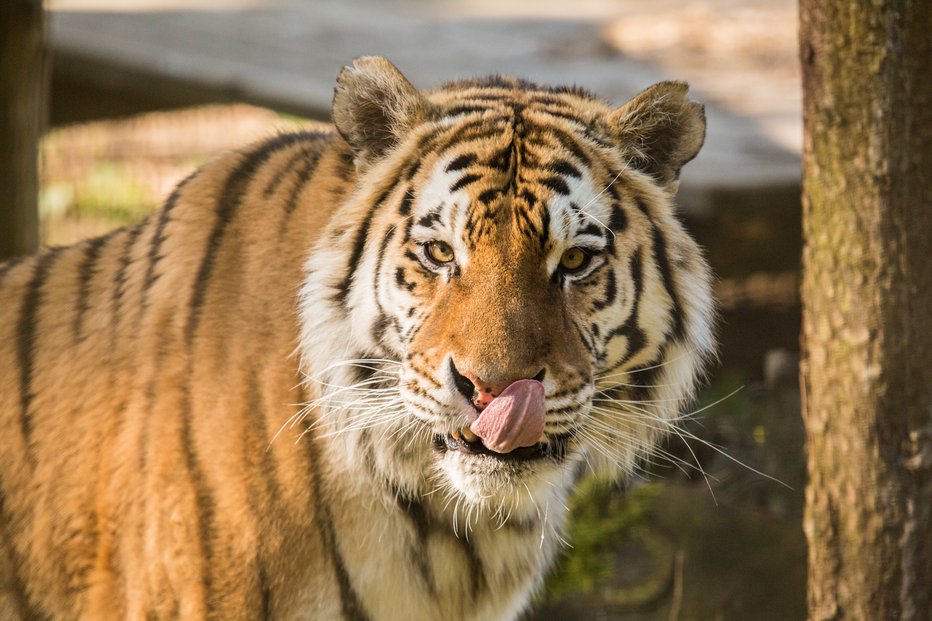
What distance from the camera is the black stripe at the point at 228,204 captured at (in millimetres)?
2455

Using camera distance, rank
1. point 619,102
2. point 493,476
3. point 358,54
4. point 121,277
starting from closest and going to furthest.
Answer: point 493,476, point 121,277, point 619,102, point 358,54

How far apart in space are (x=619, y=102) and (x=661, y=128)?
116 inches

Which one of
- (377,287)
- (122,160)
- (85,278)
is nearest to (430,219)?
(377,287)

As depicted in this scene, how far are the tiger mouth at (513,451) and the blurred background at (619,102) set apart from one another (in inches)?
11.4

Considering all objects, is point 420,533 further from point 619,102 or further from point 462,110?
point 619,102

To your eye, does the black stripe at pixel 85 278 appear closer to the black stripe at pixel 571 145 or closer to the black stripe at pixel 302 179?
the black stripe at pixel 302 179

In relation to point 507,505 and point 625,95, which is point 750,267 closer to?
point 625,95

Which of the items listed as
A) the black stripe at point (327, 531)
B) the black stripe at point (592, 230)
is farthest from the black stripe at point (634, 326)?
the black stripe at point (327, 531)

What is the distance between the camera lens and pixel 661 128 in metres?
2.45

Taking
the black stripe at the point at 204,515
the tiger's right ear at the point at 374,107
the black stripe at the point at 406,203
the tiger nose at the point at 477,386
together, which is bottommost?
the black stripe at the point at 204,515

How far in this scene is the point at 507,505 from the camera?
246 cm

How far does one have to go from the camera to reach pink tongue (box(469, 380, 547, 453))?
2.06m

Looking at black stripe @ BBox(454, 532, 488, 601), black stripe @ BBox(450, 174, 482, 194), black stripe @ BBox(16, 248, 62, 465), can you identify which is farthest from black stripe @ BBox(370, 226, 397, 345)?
black stripe @ BBox(16, 248, 62, 465)

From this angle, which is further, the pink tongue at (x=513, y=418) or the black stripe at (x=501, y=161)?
the black stripe at (x=501, y=161)
